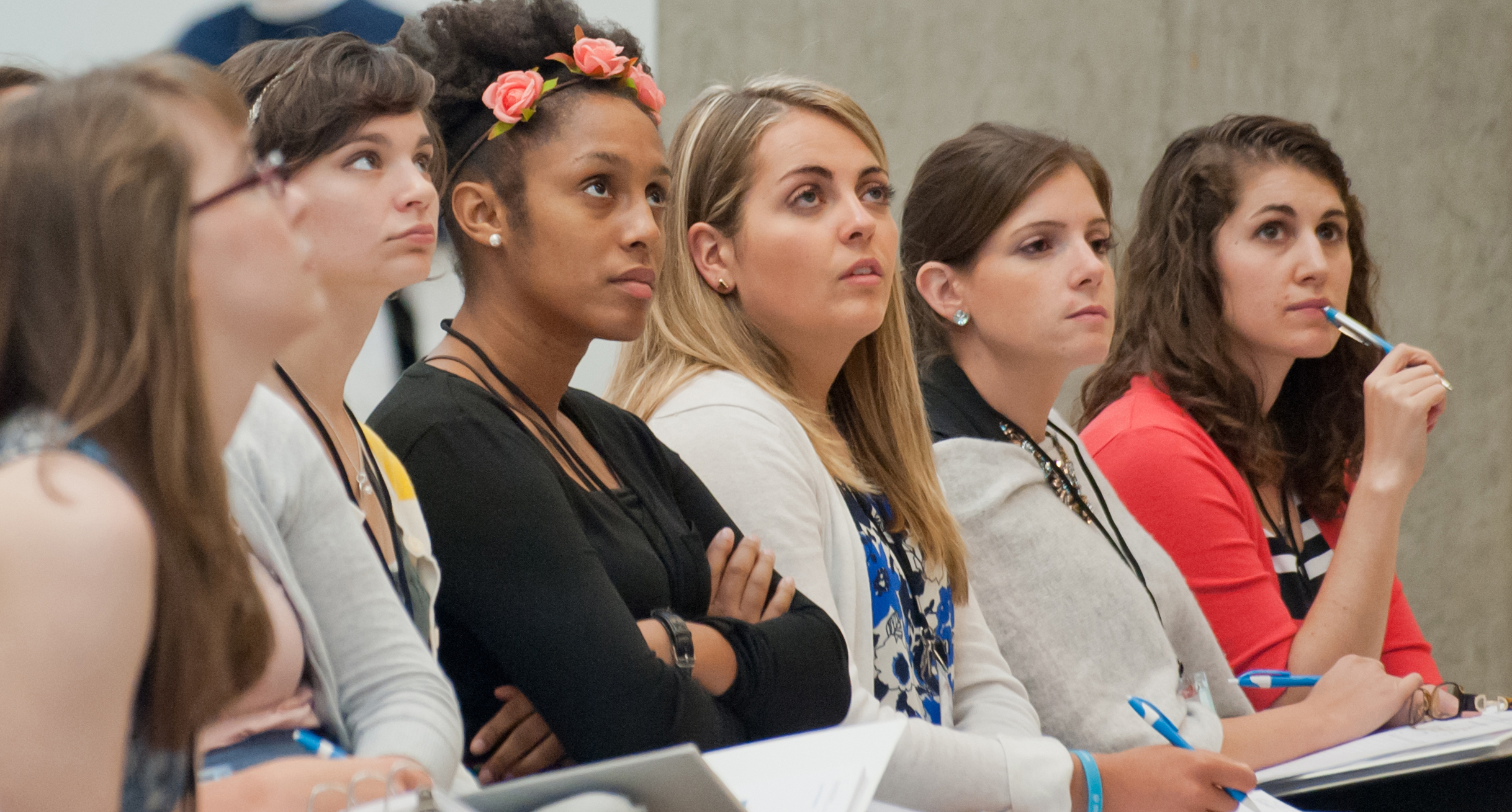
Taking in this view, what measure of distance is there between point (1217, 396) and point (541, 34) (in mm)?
1529

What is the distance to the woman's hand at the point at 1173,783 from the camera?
5.30ft

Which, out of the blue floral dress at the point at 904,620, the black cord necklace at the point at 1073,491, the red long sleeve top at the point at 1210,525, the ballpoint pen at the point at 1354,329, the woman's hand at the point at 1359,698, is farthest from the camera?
the ballpoint pen at the point at 1354,329

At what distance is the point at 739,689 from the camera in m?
1.36

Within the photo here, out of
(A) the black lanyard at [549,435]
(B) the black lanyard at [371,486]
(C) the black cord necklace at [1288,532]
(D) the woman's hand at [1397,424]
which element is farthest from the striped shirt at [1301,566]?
(B) the black lanyard at [371,486]

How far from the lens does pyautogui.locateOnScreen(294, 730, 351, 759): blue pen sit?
102 centimetres

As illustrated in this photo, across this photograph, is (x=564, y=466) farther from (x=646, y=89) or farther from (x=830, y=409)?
(x=830, y=409)

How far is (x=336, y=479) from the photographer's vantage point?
116 centimetres

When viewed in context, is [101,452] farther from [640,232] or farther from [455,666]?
[640,232]

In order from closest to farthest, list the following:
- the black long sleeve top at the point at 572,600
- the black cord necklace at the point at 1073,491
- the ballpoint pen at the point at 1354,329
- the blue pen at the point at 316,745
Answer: the blue pen at the point at 316,745
the black long sleeve top at the point at 572,600
the black cord necklace at the point at 1073,491
the ballpoint pen at the point at 1354,329

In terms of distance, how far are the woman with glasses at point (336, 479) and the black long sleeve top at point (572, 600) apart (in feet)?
0.18

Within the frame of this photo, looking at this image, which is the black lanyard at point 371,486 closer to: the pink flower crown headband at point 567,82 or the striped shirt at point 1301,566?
the pink flower crown headband at point 567,82

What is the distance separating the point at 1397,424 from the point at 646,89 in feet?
4.96

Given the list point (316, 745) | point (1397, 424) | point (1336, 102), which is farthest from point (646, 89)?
point (1336, 102)

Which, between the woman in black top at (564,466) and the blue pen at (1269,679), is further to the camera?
the blue pen at (1269,679)
